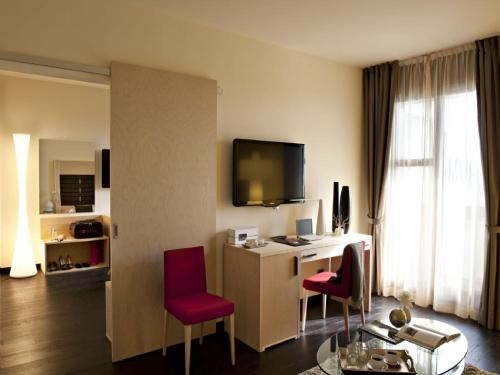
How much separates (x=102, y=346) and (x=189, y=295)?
33.9 inches

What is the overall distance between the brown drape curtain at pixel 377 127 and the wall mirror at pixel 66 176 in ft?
13.6

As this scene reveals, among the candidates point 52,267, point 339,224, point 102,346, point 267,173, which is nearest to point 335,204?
point 339,224

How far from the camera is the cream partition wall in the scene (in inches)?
113

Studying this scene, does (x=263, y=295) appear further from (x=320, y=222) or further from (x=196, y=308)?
(x=320, y=222)

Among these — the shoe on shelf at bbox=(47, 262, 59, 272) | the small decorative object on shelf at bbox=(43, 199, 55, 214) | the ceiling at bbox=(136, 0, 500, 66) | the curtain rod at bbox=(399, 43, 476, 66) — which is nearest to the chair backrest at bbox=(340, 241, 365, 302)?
the ceiling at bbox=(136, 0, 500, 66)

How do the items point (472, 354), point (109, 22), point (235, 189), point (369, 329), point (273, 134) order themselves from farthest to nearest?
point (273, 134) < point (235, 189) < point (472, 354) < point (109, 22) < point (369, 329)

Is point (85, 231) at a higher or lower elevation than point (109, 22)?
lower

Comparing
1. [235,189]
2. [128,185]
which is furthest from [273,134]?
[128,185]

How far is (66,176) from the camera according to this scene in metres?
5.78

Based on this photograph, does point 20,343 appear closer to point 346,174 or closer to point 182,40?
point 182,40

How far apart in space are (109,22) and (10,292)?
3559mm

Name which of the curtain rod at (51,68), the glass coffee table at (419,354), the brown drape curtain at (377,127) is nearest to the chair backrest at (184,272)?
the glass coffee table at (419,354)

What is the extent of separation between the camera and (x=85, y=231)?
222 inches

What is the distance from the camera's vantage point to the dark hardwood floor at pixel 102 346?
276 centimetres
